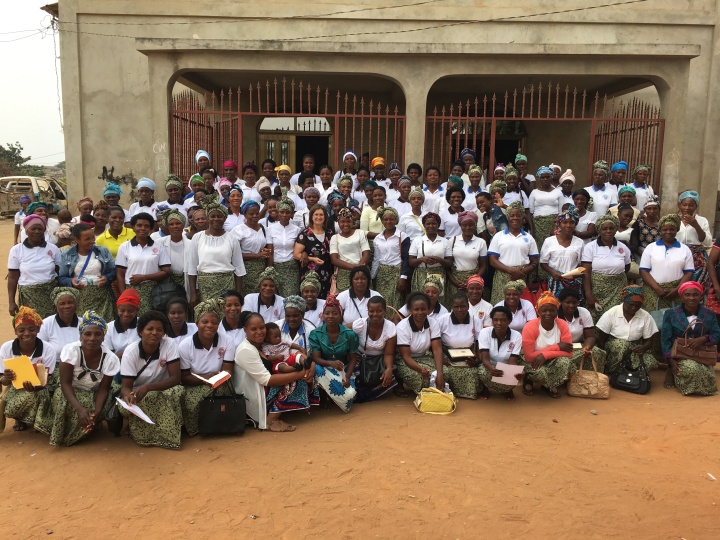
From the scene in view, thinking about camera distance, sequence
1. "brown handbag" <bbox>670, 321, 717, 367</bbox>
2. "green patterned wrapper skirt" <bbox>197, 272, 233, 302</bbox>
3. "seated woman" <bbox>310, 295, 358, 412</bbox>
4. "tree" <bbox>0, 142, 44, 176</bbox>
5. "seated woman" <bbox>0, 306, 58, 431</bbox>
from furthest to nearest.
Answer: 1. "tree" <bbox>0, 142, 44, 176</bbox>
2. "green patterned wrapper skirt" <bbox>197, 272, 233, 302</bbox>
3. "brown handbag" <bbox>670, 321, 717, 367</bbox>
4. "seated woman" <bbox>310, 295, 358, 412</bbox>
5. "seated woman" <bbox>0, 306, 58, 431</bbox>

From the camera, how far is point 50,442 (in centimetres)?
456

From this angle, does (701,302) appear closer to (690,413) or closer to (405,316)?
(690,413)

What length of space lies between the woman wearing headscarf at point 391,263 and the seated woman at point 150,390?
8.98 feet

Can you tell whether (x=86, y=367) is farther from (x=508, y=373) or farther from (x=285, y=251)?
(x=508, y=373)

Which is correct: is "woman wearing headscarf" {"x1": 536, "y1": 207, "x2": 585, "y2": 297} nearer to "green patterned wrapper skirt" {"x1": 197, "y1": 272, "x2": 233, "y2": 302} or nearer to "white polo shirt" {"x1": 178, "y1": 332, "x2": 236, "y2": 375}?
"green patterned wrapper skirt" {"x1": 197, "y1": 272, "x2": 233, "y2": 302}

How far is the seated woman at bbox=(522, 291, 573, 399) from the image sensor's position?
562 cm

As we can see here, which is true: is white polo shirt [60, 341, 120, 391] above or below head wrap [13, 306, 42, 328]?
below

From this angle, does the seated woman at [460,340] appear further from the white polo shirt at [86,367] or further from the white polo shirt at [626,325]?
the white polo shirt at [86,367]

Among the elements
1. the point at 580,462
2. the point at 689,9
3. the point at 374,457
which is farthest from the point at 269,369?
the point at 689,9

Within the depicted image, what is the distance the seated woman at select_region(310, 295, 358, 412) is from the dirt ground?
0.21m

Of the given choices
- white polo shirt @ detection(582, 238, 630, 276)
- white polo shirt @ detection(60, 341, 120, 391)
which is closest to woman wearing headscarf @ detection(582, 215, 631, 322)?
white polo shirt @ detection(582, 238, 630, 276)

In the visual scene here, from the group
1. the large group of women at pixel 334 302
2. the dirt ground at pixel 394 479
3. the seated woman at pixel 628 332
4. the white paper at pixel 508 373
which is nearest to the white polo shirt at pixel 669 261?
the large group of women at pixel 334 302

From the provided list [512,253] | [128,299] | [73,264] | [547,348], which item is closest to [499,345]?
[547,348]

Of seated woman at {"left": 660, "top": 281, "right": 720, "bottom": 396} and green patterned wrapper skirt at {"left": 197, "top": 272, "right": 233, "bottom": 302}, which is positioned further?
green patterned wrapper skirt at {"left": 197, "top": 272, "right": 233, "bottom": 302}
